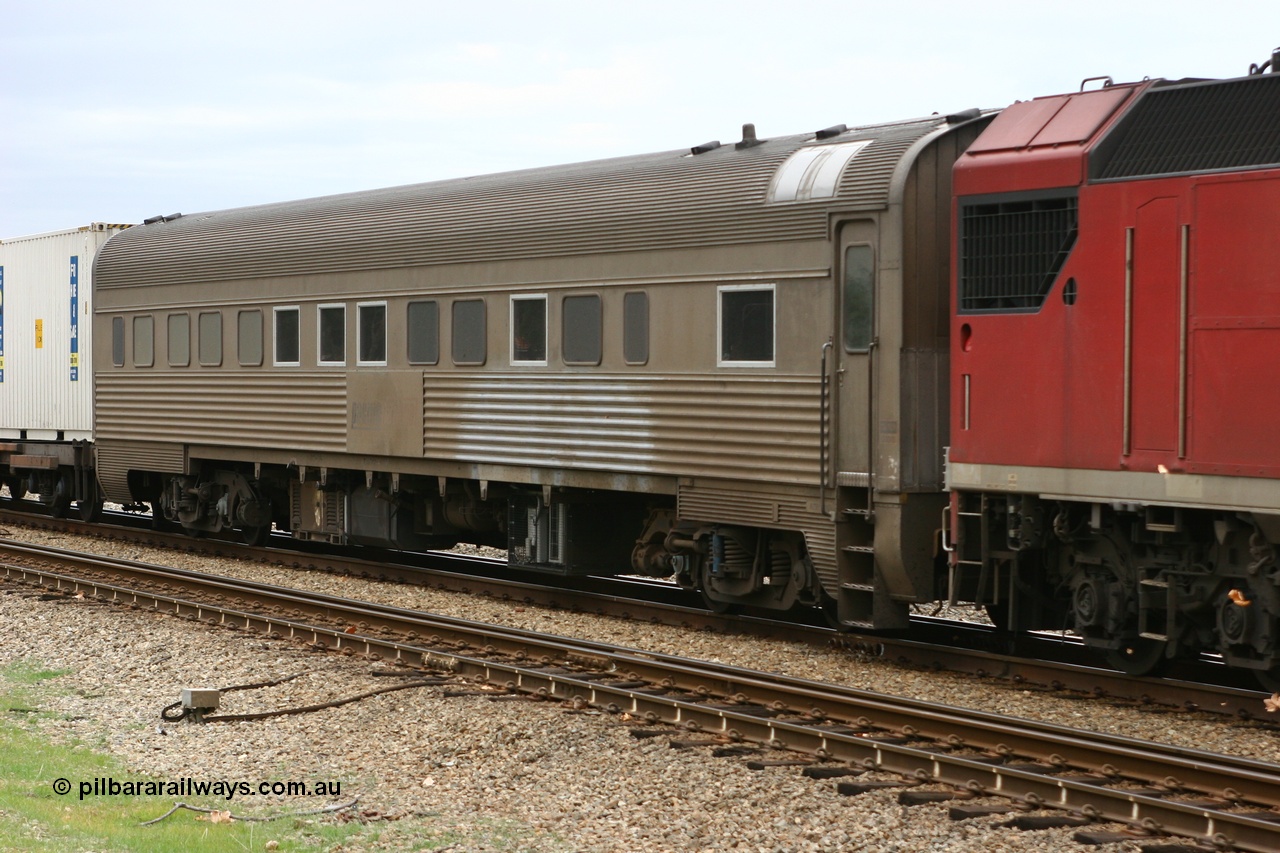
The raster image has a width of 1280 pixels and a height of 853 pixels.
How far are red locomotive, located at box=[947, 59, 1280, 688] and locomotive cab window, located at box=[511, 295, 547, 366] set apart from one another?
15.8ft

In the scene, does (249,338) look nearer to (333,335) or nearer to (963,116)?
(333,335)

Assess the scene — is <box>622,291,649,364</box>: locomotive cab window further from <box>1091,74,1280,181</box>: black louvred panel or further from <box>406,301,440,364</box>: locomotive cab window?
<box>1091,74,1280,181</box>: black louvred panel

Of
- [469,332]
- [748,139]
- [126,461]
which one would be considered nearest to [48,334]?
[126,461]

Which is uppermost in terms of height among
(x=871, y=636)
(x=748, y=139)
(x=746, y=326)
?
(x=748, y=139)

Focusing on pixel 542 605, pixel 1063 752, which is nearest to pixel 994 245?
pixel 1063 752

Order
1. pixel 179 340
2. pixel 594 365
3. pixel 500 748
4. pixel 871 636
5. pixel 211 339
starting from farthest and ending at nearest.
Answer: pixel 179 340 → pixel 211 339 → pixel 594 365 → pixel 871 636 → pixel 500 748

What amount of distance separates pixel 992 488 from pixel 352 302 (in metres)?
8.65

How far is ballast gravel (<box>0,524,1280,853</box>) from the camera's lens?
7.12 m

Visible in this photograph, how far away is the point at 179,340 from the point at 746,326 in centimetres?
975

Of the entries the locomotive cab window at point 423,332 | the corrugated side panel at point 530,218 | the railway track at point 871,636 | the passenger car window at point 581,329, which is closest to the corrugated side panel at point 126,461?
the railway track at point 871,636

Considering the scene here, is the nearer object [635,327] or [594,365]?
[635,327]

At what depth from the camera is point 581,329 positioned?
550 inches

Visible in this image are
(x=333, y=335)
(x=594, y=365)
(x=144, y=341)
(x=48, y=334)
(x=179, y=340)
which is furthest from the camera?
(x=48, y=334)

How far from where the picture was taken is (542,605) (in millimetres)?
14672
